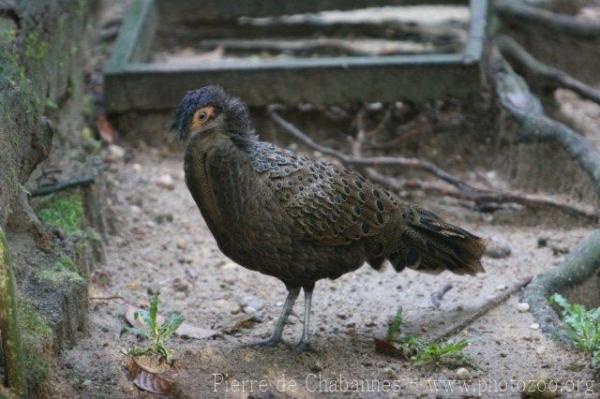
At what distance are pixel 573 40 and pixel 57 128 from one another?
5.09 m

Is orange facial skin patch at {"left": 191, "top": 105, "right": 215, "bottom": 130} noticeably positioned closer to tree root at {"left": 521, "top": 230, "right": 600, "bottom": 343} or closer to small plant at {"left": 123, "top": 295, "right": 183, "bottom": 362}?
small plant at {"left": 123, "top": 295, "right": 183, "bottom": 362}

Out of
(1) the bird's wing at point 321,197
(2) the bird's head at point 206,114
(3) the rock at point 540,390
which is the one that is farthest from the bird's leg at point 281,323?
(3) the rock at point 540,390

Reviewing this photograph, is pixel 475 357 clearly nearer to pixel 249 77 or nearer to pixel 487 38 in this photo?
pixel 249 77

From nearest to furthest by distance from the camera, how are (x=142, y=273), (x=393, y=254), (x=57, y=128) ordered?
(x=393, y=254) → (x=142, y=273) → (x=57, y=128)

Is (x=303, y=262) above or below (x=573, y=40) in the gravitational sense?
below

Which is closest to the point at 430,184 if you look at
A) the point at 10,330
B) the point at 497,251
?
the point at 497,251

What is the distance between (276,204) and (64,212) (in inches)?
55.6

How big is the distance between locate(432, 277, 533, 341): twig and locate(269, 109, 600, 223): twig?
1089 mm

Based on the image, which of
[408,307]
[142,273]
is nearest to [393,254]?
[408,307]

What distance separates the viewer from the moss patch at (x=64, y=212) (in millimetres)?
5391

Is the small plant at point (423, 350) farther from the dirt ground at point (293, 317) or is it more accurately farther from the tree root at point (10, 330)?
the tree root at point (10, 330)

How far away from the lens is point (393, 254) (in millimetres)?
5277

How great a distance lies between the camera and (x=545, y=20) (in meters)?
9.52

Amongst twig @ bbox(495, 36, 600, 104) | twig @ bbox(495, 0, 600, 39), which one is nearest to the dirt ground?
twig @ bbox(495, 36, 600, 104)
